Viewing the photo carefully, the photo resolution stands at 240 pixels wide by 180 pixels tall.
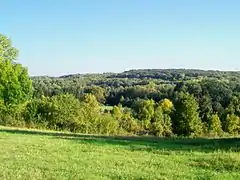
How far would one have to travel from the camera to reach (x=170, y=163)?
17922 millimetres

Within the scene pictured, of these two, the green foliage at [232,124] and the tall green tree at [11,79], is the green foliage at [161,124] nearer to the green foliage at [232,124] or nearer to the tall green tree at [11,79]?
the green foliage at [232,124]

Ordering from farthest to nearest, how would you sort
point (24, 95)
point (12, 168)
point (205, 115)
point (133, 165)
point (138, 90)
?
point (138, 90) < point (205, 115) < point (24, 95) < point (133, 165) < point (12, 168)

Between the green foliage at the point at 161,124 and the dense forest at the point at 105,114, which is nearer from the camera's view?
the dense forest at the point at 105,114

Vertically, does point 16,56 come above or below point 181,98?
above

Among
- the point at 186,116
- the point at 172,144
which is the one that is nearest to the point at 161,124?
the point at 186,116

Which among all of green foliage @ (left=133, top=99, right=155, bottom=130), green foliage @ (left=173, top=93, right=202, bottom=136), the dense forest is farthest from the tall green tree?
green foliage @ (left=133, top=99, right=155, bottom=130)

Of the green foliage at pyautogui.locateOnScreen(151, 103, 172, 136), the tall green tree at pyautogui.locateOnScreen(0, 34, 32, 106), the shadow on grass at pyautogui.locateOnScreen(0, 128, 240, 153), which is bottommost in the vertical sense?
the green foliage at pyautogui.locateOnScreen(151, 103, 172, 136)

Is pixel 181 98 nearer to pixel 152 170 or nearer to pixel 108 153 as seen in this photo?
pixel 108 153

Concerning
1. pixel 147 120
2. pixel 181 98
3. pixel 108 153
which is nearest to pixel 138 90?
pixel 147 120

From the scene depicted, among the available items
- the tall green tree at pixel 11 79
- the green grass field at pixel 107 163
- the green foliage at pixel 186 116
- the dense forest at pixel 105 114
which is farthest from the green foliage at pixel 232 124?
the green grass field at pixel 107 163

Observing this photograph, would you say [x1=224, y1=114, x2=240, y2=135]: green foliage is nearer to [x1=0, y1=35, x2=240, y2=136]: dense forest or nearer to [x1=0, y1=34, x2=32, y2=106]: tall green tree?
[x1=0, y1=35, x2=240, y2=136]: dense forest

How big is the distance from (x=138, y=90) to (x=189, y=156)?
5107 inches

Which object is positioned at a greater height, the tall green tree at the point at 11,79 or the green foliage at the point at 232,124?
the tall green tree at the point at 11,79

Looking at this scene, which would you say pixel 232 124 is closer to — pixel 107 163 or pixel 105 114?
pixel 105 114
